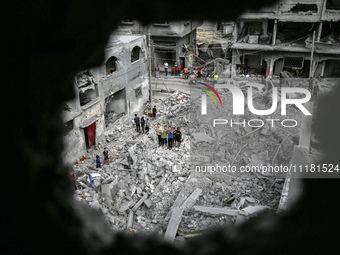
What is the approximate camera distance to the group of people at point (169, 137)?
1398 centimetres

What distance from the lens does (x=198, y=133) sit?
15.1m

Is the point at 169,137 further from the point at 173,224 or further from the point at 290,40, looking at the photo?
the point at 290,40

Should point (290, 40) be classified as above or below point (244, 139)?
above

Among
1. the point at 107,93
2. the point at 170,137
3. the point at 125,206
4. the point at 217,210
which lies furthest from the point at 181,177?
the point at 107,93

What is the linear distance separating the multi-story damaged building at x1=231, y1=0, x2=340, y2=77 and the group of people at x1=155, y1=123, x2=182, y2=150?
37.8 ft

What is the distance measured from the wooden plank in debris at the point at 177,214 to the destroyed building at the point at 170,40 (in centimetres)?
1549

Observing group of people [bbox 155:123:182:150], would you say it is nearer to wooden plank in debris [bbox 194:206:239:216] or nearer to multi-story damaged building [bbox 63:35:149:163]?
multi-story damaged building [bbox 63:35:149:163]

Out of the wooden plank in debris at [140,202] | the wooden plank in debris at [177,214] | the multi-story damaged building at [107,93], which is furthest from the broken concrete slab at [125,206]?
the multi-story damaged building at [107,93]

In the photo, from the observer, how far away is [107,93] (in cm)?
1564

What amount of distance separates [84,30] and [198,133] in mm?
10857

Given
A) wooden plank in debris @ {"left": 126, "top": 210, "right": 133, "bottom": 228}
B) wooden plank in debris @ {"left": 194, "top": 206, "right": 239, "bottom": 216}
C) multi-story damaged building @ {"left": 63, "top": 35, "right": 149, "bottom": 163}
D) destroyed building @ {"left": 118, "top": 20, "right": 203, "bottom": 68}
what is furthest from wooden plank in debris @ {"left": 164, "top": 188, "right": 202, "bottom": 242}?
destroyed building @ {"left": 118, "top": 20, "right": 203, "bottom": 68}

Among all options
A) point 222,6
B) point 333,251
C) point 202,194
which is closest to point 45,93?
point 222,6

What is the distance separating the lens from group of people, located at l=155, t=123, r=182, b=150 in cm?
1398

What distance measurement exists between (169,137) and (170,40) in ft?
41.3
